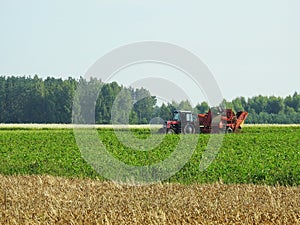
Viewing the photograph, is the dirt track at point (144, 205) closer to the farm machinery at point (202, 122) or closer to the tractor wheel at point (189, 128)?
the farm machinery at point (202, 122)

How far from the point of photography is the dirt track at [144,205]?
7.99 metres

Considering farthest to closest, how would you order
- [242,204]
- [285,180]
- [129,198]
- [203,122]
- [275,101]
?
1. [275,101]
2. [203,122]
3. [285,180]
4. [129,198]
5. [242,204]

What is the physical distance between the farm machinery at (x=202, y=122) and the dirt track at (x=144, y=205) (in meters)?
22.6

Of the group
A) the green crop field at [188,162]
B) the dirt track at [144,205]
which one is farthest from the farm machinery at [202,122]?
the dirt track at [144,205]

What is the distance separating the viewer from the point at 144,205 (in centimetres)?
962

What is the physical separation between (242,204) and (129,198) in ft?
6.96

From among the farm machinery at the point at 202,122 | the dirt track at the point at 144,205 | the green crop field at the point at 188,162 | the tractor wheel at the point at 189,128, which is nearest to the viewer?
the dirt track at the point at 144,205

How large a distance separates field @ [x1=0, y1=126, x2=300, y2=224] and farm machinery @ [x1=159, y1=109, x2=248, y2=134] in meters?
A: 12.1

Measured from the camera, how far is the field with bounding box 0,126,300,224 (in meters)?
8.19

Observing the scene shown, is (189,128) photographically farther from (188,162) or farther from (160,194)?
(160,194)

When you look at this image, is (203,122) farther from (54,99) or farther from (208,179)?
(54,99)

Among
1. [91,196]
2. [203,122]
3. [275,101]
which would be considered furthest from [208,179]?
[275,101]

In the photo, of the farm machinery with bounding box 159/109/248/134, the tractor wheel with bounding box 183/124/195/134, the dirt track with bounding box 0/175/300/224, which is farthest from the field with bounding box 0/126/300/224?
the tractor wheel with bounding box 183/124/195/134

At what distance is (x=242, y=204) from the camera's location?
374 inches
